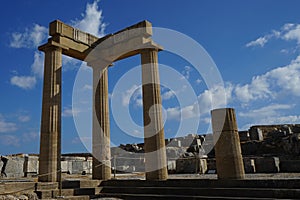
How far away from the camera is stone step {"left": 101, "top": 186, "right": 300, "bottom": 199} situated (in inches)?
333

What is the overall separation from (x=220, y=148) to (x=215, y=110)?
1561 millimetres

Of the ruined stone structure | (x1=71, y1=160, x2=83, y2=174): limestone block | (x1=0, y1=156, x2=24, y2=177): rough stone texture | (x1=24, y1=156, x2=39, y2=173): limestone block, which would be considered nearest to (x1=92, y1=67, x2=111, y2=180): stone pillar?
the ruined stone structure

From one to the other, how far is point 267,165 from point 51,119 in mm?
13239

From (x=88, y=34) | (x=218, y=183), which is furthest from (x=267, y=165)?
(x=88, y=34)

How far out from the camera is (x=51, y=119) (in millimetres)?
13742

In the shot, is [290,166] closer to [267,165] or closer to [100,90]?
[267,165]

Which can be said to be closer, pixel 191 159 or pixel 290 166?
pixel 290 166

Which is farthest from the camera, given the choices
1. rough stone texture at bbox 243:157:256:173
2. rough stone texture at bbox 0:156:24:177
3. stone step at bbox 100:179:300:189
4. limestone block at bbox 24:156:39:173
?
limestone block at bbox 24:156:39:173

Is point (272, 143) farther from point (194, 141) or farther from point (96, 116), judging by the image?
point (96, 116)

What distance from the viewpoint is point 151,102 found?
1409 centimetres

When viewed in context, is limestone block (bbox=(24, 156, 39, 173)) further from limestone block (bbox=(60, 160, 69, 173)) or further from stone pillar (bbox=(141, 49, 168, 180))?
stone pillar (bbox=(141, 49, 168, 180))

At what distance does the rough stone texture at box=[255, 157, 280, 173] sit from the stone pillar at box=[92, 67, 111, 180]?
9627mm

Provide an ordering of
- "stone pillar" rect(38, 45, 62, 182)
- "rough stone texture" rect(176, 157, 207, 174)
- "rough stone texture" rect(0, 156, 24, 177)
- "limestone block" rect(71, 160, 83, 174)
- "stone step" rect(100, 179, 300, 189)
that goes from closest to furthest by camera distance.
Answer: "stone step" rect(100, 179, 300, 189), "stone pillar" rect(38, 45, 62, 182), "rough stone texture" rect(0, 156, 24, 177), "rough stone texture" rect(176, 157, 207, 174), "limestone block" rect(71, 160, 83, 174)

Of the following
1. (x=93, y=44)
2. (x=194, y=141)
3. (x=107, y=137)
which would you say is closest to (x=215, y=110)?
(x=107, y=137)
